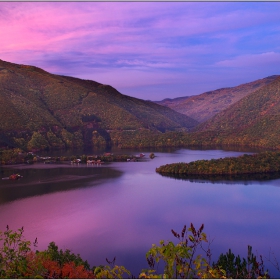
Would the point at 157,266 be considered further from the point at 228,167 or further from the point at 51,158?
the point at 51,158

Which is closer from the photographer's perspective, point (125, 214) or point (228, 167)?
point (125, 214)

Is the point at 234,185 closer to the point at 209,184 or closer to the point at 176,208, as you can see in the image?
the point at 209,184

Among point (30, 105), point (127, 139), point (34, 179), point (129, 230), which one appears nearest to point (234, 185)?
point (129, 230)

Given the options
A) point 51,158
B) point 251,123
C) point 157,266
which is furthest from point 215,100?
point 157,266

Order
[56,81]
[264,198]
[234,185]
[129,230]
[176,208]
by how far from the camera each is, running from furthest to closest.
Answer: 1. [56,81]
2. [234,185]
3. [264,198]
4. [176,208]
5. [129,230]

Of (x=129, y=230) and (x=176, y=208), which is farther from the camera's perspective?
(x=176, y=208)

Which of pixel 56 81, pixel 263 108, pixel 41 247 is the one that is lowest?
pixel 41 247
